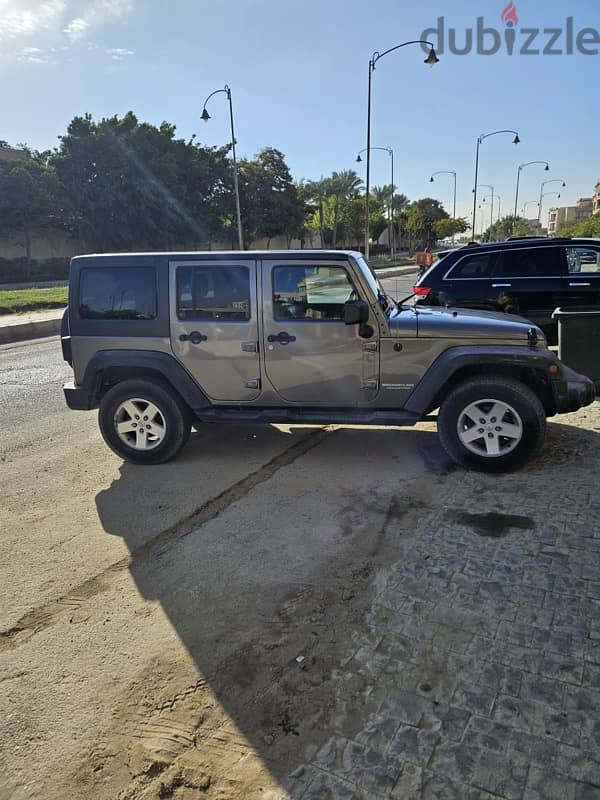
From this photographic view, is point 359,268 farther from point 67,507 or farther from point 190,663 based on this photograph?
point 190,663

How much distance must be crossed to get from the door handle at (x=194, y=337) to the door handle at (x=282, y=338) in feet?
1.93

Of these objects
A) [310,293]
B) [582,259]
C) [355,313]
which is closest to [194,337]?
[310,293]

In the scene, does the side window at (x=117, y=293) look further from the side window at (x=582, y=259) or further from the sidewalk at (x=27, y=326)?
the sidewalk at (x=27, y=326)

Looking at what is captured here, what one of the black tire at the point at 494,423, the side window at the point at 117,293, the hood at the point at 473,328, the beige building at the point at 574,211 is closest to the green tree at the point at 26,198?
the side window at the point at 117,293

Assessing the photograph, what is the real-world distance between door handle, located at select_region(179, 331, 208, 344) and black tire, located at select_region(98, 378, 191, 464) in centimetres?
49

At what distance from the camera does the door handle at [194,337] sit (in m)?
5.08

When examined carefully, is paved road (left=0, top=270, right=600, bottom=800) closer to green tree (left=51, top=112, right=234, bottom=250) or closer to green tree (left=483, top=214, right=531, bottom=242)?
green tree (left=51, top=112, right=234, bottom=250)

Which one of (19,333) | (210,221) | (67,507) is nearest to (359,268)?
(67,507)

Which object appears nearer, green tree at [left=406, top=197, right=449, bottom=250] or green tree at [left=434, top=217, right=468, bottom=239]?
green tree at [left=406, top=197, right=449, bottom=250]

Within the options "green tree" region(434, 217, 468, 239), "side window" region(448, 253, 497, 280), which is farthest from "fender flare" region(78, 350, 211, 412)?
"green tree" region(434, 217, 468, 239)

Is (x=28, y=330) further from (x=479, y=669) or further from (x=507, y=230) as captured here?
(x=507, y=230)

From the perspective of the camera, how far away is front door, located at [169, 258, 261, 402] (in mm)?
5023

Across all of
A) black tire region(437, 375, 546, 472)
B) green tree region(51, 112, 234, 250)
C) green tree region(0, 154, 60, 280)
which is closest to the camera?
black tire region(437, 375, 546, 472)

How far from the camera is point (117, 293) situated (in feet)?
17.1
